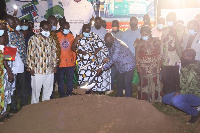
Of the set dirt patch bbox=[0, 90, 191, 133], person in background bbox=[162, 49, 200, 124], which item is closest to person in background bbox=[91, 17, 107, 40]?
person in background bbox=[162, 49, 200, 124]

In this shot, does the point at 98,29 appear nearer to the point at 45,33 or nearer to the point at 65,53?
the point at 65,53

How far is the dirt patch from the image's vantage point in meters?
2.91

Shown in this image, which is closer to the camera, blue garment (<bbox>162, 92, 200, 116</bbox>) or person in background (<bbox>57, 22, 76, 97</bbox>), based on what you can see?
blue garment (<bbox>162, 92, 200, 116</bbox>)

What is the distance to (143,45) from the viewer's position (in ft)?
17.5

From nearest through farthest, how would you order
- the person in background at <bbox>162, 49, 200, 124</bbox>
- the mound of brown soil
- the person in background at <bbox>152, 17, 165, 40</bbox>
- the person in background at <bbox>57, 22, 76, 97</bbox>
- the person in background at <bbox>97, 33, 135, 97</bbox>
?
the mound of brown soil < the person in background at <bbox>162, 49, 200, 124</bbox> < the person in background at <bbox>97, 33, 135, 97</bbox> < the person in background at <bbox>57, 22, 76, 97</bbox> < the person in background at <bbox>152, 17, 165, 40</bbox>

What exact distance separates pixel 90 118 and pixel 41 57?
2271 millimetres

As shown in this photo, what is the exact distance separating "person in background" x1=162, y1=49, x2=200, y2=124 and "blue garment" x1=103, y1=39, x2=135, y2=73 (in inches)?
43.7

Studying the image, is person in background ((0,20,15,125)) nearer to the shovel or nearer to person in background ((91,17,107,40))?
the shovel

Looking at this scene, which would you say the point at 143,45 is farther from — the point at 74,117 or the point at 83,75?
the point at 74,117

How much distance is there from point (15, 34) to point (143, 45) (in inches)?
104

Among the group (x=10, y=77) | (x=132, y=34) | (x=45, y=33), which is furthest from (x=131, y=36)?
(x=10, y=77)

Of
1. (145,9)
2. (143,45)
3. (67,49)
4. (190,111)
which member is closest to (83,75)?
(67,49)

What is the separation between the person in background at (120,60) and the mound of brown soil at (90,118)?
1.42 m

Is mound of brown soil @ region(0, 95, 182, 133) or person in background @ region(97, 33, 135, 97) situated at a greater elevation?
person in background @ region(97, 33, 135, 97)
